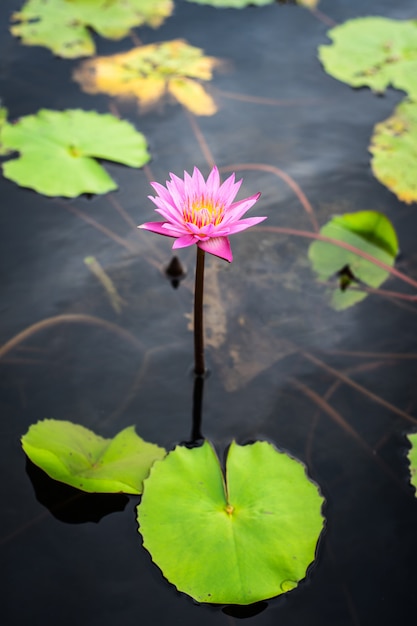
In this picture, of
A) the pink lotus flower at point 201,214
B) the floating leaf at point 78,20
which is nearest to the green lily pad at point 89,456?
the pink lotus flower at point 201,214

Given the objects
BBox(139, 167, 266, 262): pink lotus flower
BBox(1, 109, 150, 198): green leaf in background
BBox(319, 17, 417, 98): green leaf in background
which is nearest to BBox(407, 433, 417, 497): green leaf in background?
BBox(139, 167, 266, 262): pink lotus flower

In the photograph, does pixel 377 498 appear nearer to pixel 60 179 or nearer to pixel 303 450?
pixel 303 450

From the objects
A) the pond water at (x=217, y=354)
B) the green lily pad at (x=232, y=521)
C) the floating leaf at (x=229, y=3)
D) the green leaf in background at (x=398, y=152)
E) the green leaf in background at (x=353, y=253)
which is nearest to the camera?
the green lily pad at (x=232, y=521)

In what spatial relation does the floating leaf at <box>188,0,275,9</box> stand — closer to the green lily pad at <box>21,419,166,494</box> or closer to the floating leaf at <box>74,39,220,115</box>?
the floating leaf at <box>74,39,220,115</box>

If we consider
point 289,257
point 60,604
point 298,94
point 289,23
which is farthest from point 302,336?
point 289,23

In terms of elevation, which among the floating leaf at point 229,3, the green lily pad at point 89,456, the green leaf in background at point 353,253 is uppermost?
the floating leaf at point 229,3

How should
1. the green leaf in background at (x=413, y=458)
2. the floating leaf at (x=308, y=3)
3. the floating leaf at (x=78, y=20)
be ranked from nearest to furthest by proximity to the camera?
the green leaf in background at (x=413, y=458), the floating leaf at (x=78, y=20), the floating leaf at (x=308, y=3)

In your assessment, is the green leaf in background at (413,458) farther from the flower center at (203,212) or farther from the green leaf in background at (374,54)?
the green leaf in background at (374,54)
